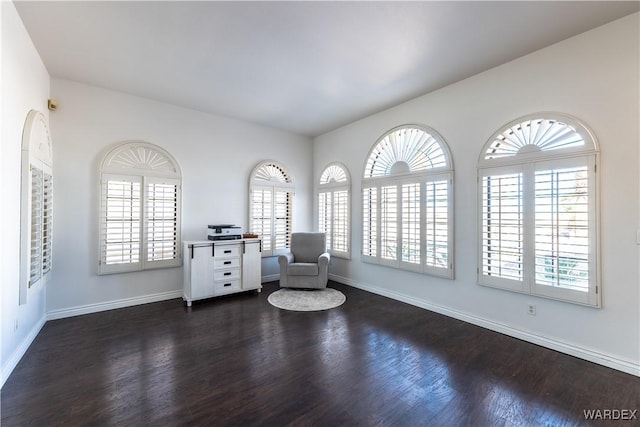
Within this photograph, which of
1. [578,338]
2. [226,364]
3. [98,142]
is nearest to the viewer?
[226,364]

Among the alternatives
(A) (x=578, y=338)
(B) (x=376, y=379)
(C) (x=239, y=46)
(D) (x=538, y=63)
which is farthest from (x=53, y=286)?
(D) (x=538, y=63)

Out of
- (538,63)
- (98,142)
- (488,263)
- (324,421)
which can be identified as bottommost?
(324,421)

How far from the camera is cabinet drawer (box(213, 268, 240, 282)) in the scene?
4.12m

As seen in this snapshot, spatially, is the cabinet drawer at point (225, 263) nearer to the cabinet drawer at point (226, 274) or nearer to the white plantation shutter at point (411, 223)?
the cabinet drawer at point (226, 274)

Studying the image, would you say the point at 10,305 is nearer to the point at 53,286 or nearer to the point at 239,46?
the point at 53,286

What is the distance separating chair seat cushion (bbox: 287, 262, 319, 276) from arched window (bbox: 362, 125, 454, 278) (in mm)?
896

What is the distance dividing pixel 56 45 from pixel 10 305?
8.27 feet

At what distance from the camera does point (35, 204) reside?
2684 millimetres

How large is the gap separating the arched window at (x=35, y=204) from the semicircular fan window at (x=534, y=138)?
4.68 m

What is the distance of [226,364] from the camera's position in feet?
7.88

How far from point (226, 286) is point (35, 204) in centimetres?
238

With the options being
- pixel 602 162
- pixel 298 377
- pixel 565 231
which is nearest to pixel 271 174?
pixel 298 377

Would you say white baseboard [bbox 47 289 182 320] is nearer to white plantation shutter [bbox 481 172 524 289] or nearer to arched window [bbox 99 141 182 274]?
arched window [bbox 99 141 182 274]

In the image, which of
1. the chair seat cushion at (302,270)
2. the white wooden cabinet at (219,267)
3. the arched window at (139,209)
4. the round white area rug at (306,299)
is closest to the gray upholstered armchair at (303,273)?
the chair seat cushion at (302,270)
